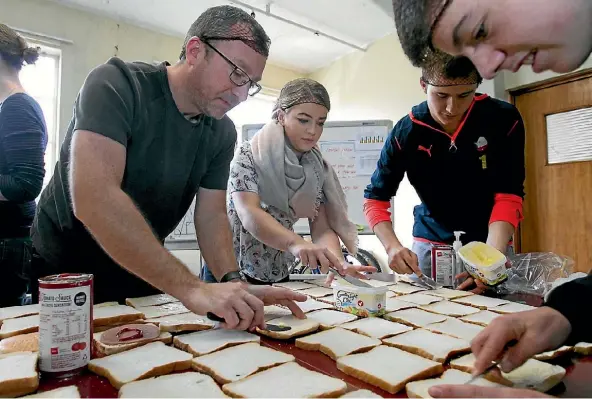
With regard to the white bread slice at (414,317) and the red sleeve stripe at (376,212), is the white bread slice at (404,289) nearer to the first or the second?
the white bread slice at (414,317)

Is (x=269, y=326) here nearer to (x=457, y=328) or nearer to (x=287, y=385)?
(x=287, y=385)

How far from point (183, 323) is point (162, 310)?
A: 174 millimetres

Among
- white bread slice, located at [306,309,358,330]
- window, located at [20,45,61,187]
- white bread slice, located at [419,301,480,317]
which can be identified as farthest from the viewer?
window, located at [20,45,61,187]

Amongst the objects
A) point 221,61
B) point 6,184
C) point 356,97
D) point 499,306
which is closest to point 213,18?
point 221,61

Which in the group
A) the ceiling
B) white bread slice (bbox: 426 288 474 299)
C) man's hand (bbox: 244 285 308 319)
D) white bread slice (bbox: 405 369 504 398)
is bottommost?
white bread slice (bbox: 405 369 504 398)

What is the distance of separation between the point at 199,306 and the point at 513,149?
1.58 m

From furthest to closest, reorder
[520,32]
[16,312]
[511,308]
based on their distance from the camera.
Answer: [511,308] < [16,312] < [520,32]

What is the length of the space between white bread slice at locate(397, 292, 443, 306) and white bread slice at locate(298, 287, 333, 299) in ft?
0.87

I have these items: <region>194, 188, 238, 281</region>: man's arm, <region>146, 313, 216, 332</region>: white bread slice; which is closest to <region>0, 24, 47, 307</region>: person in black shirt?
<region>194, 188, 238, 281</region>: man's arm

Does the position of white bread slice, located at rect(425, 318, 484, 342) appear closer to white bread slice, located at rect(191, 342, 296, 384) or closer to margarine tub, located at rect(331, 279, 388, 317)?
margarine tub, located at rect(331, 279, 388, 317)

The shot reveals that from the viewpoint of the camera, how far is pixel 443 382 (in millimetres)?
792

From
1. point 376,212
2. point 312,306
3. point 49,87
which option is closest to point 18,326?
point 312,306

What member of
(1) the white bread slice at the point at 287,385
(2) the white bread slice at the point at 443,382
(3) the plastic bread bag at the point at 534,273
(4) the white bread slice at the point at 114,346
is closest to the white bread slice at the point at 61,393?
(4) the white bread slice at the point at 114,346

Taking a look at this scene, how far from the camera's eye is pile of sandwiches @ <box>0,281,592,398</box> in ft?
2.50
